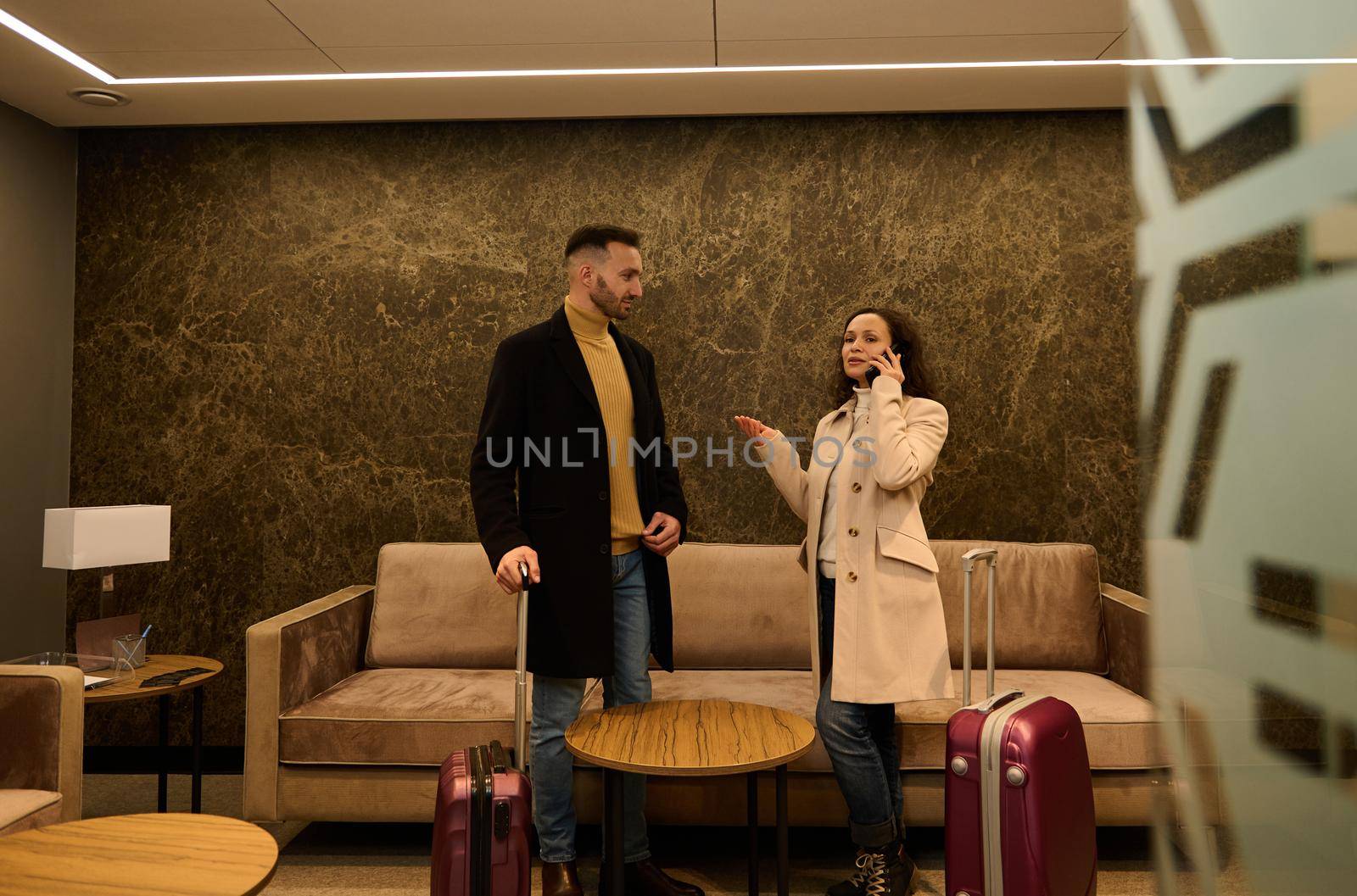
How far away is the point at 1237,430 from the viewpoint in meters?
0.32

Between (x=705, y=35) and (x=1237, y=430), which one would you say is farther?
(x=705, y=35)

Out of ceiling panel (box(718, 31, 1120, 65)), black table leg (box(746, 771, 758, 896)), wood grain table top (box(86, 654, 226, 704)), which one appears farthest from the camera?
ceiling panel (box(718, 31, 1120, 65))

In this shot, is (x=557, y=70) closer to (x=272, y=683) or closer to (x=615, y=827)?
(x=272, y=683)

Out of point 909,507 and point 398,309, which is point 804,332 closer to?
point 909,507

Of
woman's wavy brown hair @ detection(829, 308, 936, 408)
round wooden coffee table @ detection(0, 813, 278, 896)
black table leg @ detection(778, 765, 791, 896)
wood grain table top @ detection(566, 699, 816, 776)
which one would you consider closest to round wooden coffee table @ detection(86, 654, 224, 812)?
round wooden coffee table @ detection(0, 813, 278, 896)

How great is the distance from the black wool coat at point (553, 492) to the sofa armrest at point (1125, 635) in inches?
65.2

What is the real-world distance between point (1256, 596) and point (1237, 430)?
6 centimetres

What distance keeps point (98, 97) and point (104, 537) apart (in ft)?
5.17

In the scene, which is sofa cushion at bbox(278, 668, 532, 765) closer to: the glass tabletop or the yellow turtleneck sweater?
the glass tabletop

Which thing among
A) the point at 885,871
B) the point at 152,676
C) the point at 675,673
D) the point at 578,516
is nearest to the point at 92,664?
the point at 152,676

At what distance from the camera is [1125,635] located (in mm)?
2869

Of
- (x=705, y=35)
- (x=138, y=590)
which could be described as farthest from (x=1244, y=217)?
(x=138, y=590)

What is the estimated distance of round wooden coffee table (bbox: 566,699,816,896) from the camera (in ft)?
5.83

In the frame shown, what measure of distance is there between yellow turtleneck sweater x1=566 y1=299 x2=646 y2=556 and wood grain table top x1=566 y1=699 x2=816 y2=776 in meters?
0.42
